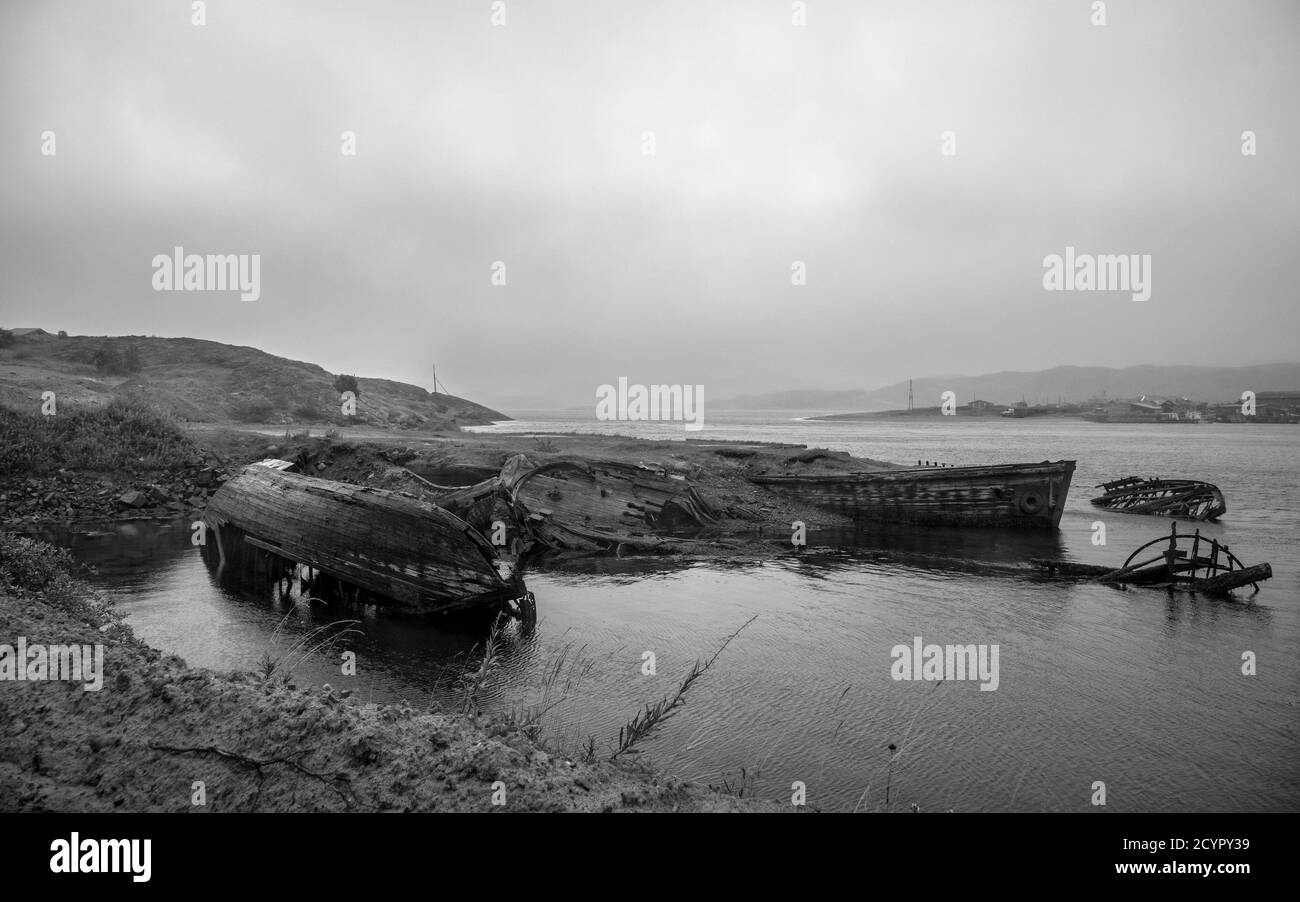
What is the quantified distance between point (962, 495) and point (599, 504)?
12429 millimetres

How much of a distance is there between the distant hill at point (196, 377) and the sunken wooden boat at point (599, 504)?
106ft

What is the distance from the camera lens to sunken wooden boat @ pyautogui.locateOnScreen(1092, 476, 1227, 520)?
2414 centimetres

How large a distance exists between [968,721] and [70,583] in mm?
11853

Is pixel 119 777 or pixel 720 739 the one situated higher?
pixel 119 777

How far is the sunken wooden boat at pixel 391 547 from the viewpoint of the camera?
11.2 metres

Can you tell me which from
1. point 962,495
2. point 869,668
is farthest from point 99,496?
point 962,495

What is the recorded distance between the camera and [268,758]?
4.66m

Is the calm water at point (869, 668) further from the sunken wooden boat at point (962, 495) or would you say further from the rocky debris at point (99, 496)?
the sunken wooden boat at point (962, 495)

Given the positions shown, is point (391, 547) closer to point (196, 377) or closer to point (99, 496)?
point (99, 496)

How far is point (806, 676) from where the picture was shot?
29.9 feet

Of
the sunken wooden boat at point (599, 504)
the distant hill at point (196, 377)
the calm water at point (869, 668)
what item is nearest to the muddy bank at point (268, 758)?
the calm water at point (869, 668)

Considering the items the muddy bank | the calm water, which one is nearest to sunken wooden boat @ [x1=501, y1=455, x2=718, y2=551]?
the calm water
